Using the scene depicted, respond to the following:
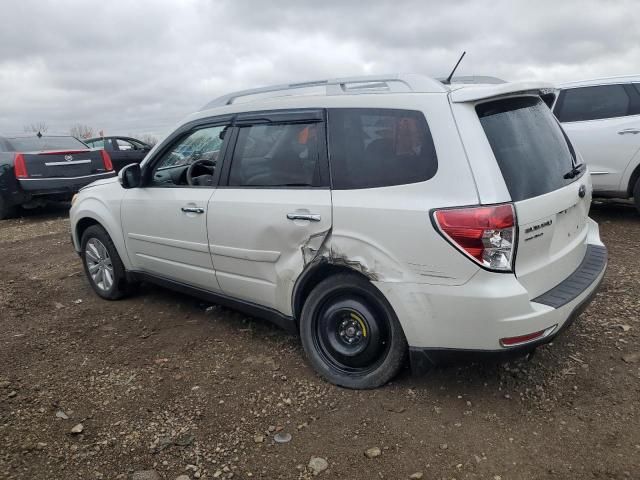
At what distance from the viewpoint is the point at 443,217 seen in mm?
2484

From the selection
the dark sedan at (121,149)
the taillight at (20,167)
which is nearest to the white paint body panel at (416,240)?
the taillight at (20,167)

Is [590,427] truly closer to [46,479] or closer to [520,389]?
[520,389]

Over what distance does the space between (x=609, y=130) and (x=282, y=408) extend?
18.3 feet

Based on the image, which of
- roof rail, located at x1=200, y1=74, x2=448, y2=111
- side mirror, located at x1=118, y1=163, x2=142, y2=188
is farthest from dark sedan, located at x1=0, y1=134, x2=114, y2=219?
roof rail, located at x1=200, y1=74, x2=448, y2=111

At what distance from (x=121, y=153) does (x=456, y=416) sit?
13.0m

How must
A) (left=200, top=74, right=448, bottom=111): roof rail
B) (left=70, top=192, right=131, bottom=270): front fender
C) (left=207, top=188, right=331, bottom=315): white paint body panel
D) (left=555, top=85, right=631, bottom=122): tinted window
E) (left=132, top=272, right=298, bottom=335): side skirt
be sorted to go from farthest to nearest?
(left=555, top=85, right=631, bottom=122): tinted window, (left=70, top=192, right=131, bottom=270): front fender, (left=132, top=272, right=298, bottom=335): side skirt, (left=207, top=188, right=331, bottom=315): white paint body panel, (left=200, top=74, right=448, bottom=111): roof rail

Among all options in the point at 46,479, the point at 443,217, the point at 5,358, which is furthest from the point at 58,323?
the point at 443,217

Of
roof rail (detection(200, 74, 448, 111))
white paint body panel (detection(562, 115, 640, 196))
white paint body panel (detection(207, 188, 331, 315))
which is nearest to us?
roof rail (detection(200, 74, 448, 111))

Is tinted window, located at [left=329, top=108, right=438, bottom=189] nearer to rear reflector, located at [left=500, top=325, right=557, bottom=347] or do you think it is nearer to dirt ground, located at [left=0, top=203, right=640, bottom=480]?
rear reflector, located at [left=500, top=325, right=557, bottom=347]

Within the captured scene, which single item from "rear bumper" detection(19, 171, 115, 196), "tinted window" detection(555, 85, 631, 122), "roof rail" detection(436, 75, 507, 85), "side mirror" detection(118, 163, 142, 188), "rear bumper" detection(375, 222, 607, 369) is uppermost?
"roof rail" detection(436, 75, 507, 85)

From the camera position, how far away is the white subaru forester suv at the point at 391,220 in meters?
2.50

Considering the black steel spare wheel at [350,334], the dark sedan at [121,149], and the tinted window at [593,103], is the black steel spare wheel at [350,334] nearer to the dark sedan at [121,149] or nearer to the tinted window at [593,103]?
the tinted window at [593,103]

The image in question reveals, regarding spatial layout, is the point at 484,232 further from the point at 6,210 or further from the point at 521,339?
the point at 6,210

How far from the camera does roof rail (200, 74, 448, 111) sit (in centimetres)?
276
